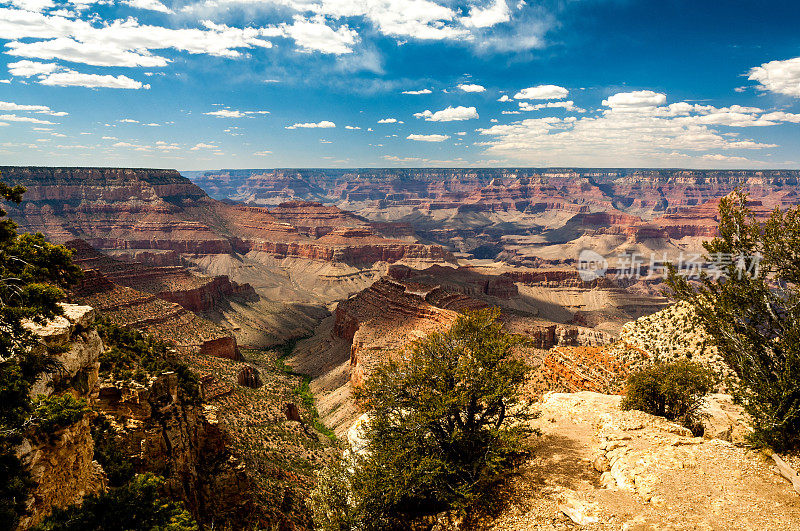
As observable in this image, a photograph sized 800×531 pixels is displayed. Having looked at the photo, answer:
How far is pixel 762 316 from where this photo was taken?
18.1m

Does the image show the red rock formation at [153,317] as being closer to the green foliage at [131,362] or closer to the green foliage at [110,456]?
the green foliage at [131,362]

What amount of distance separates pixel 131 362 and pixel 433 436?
1688 cm

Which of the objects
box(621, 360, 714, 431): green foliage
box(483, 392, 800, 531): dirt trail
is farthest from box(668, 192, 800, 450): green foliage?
box(621, 360, 714, 431): green foliage

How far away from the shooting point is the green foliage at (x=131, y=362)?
2009 cm

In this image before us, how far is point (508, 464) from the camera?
Result: 2097 centimetres

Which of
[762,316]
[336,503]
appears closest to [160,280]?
[336,503]

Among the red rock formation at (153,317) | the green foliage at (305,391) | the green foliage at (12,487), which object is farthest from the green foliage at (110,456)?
the red rock formation at (153,317)

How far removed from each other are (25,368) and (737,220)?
28408 millimetres

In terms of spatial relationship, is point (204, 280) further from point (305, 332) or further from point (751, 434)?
point (751, 434)

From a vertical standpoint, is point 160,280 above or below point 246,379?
above

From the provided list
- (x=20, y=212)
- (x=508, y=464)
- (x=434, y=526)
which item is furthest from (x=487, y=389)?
(x=20, y=212)

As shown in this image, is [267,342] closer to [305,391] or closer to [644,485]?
[305,391]

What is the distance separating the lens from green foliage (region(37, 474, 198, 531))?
36.3ft

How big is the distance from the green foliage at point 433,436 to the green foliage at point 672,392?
9246mm
